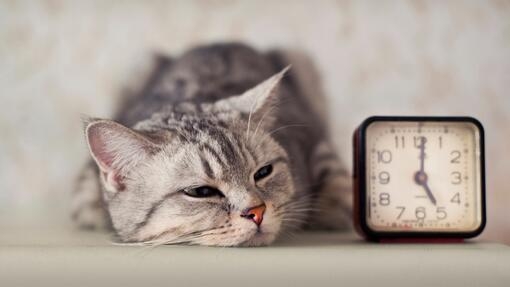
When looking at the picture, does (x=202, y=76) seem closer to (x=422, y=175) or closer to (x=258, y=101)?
(x=258, y=101)

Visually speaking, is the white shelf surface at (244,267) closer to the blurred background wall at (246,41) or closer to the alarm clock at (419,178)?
the alarm clock at (419,178)

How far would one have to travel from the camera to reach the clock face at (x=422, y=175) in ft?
4.07

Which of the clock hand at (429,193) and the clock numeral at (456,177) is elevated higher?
the clock numeral at (456,177)

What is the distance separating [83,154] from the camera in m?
1.76

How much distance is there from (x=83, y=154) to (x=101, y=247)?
0.74 m

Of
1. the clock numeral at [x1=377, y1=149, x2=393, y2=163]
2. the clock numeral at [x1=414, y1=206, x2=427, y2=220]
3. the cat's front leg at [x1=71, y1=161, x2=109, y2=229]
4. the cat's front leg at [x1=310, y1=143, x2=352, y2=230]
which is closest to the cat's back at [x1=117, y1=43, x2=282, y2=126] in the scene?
the cat's front leg at [x1=71, y1=161, x2=109, y2=229]

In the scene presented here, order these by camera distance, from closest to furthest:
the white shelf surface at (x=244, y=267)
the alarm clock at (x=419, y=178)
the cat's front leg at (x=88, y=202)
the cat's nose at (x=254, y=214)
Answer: the white shelf surface at (x=244, y=267), the cat's nose at (x=254, y=214), the alarm clock at (x=419, y=178), the cat's front leg at (x=88, y=202)

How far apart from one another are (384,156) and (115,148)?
56 cm

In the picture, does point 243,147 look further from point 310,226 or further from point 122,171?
point 310,226

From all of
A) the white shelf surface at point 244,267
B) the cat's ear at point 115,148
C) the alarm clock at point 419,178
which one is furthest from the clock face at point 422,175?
the cat's ear at point 115,148

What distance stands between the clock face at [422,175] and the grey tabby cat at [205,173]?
0.65 feet

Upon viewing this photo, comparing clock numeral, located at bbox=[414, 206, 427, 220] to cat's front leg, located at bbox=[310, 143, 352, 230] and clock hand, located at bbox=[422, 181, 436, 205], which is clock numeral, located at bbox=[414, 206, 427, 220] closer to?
clock hand, located at bbox=[422, 181, 436, 205]

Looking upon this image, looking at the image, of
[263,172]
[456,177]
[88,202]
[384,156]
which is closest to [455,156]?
[456,177]

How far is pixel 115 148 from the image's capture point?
3.87 ft
